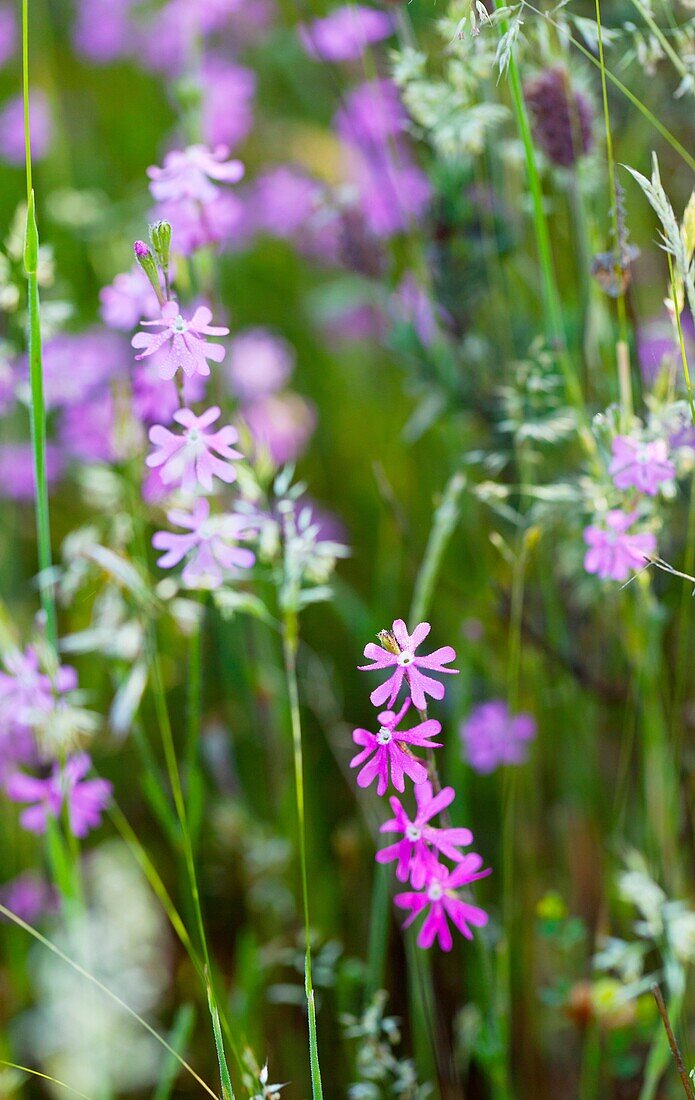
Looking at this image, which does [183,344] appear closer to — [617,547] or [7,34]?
[617,547]

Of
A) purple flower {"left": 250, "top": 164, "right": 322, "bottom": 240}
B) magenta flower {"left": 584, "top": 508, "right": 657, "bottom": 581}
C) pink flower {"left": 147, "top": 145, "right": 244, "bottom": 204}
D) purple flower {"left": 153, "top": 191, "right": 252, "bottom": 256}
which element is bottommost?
magenta flower {"left": 584, "top": 508, "right": 657, "bottom": 581}

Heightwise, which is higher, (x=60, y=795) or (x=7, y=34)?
(x=7, y=34)

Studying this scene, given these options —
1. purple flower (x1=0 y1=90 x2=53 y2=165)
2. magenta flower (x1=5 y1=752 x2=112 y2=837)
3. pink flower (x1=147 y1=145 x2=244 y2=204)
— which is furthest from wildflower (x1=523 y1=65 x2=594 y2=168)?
purple flower (x1=0 y1=90 x2=53 y2=165)

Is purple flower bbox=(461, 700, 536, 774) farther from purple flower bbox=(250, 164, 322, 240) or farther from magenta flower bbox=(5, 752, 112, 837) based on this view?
purple flower bbox=(250, 164, 322, 240)

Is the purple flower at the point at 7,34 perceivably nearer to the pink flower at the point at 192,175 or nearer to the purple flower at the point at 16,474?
the purple flower at the point at 16,474

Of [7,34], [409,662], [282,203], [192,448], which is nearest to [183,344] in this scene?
[192,448]

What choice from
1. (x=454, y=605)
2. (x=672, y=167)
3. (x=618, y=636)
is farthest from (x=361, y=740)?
(x=672, y=167)
